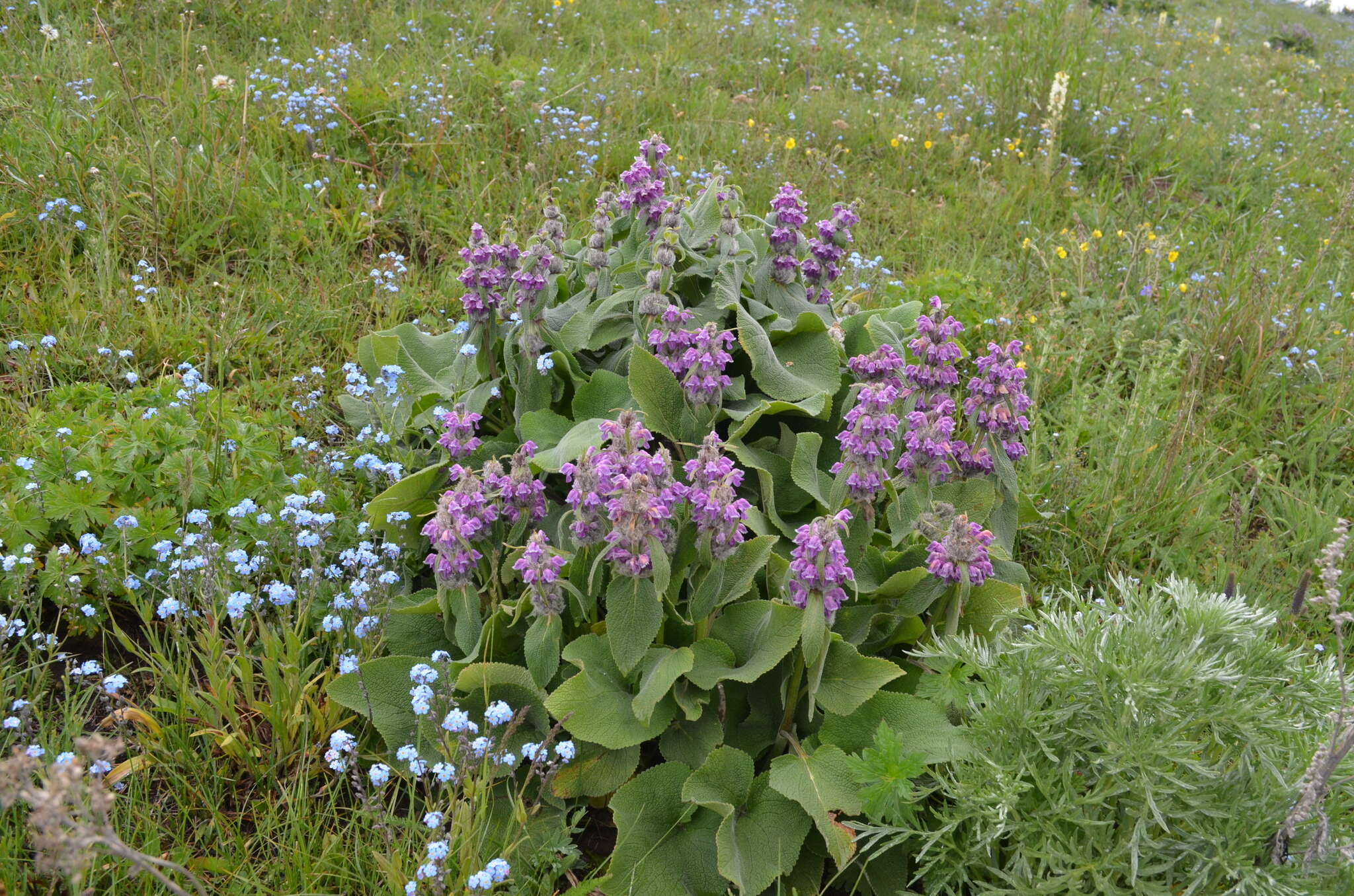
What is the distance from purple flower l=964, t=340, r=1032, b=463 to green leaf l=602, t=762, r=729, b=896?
123 centimetres

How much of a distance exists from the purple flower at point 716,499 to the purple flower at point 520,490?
1.35 feet

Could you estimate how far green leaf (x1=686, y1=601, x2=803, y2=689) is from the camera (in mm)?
2215

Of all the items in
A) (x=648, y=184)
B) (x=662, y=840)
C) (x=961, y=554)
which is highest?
(x=648, y=184)

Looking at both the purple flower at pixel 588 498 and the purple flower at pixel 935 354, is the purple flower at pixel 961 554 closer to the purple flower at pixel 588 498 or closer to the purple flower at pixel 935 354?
the purple flower at pixel 935 354

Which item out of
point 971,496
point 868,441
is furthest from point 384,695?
point 971,496

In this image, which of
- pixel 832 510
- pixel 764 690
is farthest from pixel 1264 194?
pixel 764 690

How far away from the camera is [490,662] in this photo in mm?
2322

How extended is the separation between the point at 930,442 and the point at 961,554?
1.22 ft

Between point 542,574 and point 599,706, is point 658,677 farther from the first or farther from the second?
point 542,574

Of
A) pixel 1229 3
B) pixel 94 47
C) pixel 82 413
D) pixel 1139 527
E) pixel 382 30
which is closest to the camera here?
pixel 82 413


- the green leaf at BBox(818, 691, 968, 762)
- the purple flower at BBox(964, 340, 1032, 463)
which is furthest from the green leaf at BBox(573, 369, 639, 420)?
the green leaf at BBox(818, 691, 968, 762)

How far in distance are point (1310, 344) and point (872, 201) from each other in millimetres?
2275

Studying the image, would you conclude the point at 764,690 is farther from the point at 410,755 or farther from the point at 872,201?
the point at 872,201

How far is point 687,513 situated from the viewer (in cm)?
242
